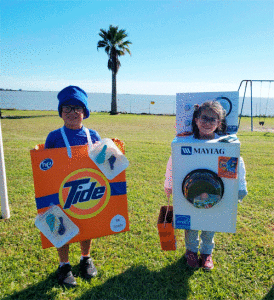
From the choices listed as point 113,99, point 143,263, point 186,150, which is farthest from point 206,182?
point 113,99

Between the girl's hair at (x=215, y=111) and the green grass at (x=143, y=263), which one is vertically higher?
the girl's hair at (x=215, y=111)

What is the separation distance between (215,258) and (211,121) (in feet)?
5.14

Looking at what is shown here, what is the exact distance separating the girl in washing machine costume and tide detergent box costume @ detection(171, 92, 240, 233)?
163 mm

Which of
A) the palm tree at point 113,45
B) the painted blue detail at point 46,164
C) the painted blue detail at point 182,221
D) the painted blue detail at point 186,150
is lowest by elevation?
the painted blue detail at point 182,221

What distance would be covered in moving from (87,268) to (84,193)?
0.85 metres

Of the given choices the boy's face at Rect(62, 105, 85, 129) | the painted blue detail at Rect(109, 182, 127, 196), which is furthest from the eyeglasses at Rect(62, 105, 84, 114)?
the painted blue detail at Rect(109, 182, 127, 196)

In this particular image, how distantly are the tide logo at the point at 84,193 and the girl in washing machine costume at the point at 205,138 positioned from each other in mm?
667

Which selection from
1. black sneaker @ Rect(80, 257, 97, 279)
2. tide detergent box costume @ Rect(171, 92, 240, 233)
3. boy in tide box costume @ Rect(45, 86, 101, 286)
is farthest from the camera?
black sneaker @ Rect(80, 257, 97, 279)

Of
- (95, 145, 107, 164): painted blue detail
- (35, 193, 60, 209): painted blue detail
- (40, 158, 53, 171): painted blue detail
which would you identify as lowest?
(35, 193, 60, 209): painted blue detail

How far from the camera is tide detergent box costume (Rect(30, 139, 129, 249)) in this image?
7.21 ft

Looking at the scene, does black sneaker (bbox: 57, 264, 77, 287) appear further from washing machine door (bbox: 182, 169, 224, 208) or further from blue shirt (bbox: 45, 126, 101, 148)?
washing machine door (bbox: 182, 169, 224, 208)

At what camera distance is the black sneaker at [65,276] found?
7.80 ft

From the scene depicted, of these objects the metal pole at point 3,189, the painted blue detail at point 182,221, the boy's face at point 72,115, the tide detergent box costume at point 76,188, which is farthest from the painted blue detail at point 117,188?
the metal pole at point 3,189

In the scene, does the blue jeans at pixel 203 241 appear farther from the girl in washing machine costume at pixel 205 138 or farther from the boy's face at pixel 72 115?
the boy's face at pixel 72 115
